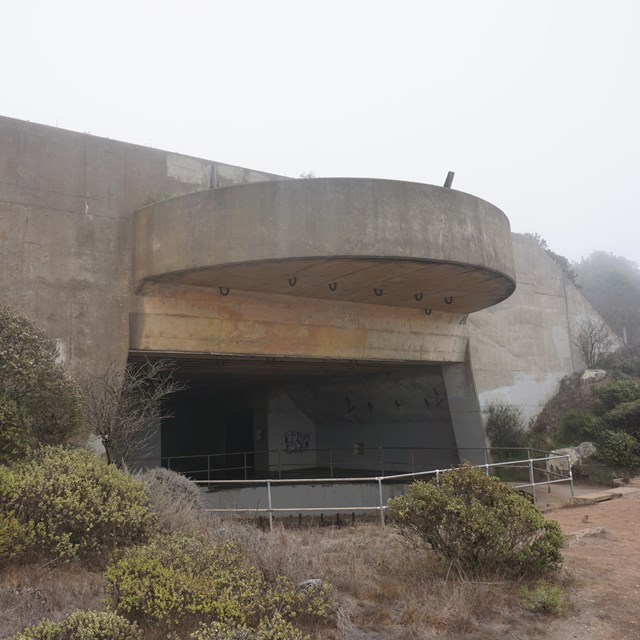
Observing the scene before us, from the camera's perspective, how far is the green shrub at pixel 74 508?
19.4ft

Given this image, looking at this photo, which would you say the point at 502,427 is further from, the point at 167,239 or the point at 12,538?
the point at 12,538

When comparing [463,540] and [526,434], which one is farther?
[526,434]

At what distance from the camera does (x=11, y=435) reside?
776cm

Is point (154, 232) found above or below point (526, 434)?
above

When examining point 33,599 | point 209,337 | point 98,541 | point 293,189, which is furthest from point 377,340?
point 33,599

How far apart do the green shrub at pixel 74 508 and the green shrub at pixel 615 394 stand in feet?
57.6

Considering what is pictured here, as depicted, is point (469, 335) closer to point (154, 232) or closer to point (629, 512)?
point (629, 512)

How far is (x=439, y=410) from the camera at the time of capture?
21.3 metres

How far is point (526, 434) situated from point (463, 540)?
14.8 meters

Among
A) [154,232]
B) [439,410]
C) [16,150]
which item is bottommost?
[439,410]

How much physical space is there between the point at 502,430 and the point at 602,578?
42.2 feet

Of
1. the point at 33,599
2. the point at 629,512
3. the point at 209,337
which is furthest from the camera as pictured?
the point at 209,337

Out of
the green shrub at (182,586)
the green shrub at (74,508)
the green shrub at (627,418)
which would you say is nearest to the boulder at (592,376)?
the green shrub at (627,418)

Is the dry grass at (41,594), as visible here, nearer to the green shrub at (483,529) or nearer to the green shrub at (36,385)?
the green shrub at (483,529)
